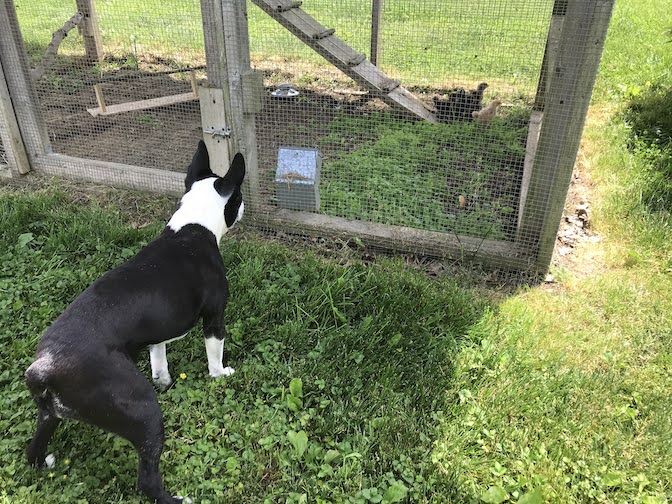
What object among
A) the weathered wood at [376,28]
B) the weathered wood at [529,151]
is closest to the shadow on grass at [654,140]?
the weathered wood at [529,151]

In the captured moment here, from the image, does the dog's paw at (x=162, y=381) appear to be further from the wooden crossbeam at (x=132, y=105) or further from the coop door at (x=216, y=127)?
the wooden crossbeam at (x=132, y=105)

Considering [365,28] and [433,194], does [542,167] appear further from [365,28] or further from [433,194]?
[365,28]

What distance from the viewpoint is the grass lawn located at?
2172 millimetres

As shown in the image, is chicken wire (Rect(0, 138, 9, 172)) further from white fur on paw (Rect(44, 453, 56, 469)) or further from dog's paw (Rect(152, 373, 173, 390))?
white fur on paw (Rect(44, 453, 56, 469))

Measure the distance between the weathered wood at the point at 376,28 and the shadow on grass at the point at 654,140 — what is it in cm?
273

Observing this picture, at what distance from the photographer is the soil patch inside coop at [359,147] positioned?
4.06m

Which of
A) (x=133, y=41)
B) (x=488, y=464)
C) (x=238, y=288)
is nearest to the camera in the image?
(x=488, y=464)

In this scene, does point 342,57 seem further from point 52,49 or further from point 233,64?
point 52,49

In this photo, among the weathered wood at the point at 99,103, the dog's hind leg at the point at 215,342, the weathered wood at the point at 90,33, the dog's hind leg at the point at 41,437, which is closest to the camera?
the dog's hind leg at the point at 41,437

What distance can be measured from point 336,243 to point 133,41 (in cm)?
368

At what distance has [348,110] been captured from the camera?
591 cm

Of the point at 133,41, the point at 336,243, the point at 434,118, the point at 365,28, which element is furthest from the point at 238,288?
the point at 133,41

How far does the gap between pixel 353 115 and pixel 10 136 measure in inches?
130

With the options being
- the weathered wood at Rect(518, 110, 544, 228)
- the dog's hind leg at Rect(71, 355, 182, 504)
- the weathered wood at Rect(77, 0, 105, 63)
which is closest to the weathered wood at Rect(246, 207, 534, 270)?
the weathered wood at Rect(518, 110, 544, 228)
